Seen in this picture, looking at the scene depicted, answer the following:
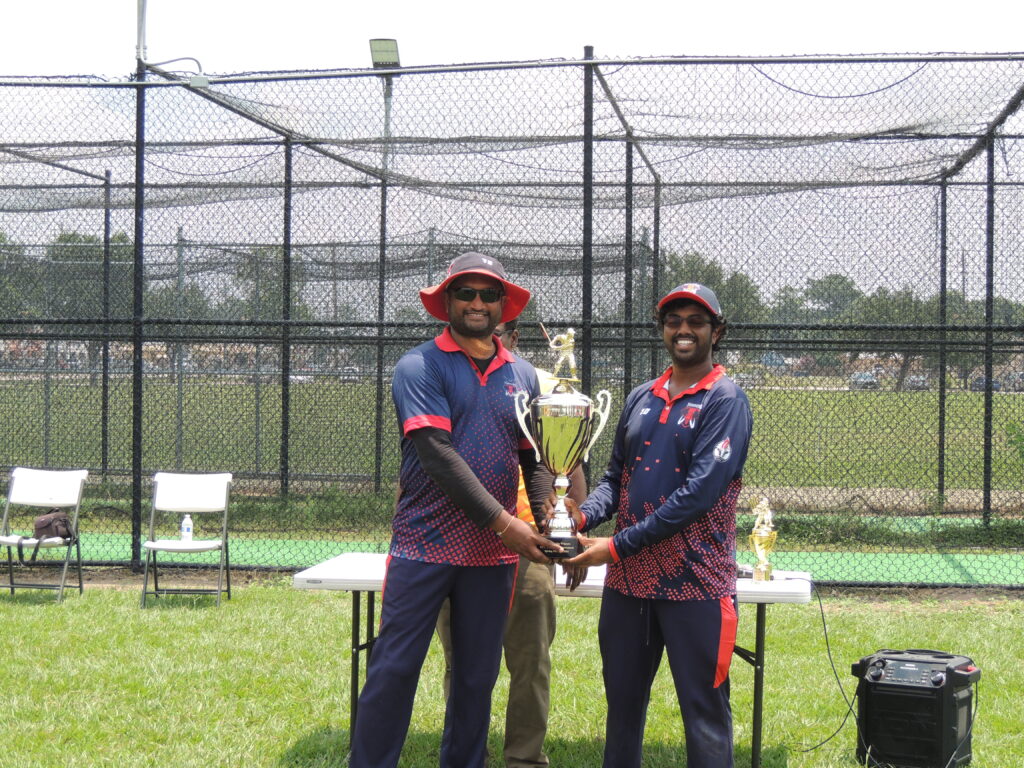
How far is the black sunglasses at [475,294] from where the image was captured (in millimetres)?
3551

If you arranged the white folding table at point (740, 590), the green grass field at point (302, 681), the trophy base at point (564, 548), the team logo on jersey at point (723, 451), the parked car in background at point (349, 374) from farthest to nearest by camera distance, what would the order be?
the parked car in background at point (349, 374), the green grass field at point (302, 681), the white folding table at point (740, 590), the trophy base at point (564, 548), the team logo on jersey at point (723, 451)

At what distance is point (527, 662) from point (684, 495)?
3.93 feet

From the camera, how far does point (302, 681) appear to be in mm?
5270

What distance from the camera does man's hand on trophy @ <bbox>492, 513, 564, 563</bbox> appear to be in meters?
3.37

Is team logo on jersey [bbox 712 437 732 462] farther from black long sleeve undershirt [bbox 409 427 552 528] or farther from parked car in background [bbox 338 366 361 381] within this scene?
parked car in background [bbox 338 366 361 381]

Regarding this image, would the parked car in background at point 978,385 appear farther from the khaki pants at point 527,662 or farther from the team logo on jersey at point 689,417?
the team logo on jersey at point 689,417

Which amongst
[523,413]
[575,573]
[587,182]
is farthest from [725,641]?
[587,182]

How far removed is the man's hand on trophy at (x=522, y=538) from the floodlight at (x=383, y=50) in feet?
16.7

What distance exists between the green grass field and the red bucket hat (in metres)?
1.82

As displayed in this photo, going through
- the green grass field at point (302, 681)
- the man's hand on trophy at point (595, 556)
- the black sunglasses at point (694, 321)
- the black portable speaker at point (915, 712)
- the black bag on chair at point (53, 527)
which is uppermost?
the black sunglasses at point (694, 321)

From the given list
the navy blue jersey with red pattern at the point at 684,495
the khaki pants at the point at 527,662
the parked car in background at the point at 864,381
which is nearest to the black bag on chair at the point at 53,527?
the khaki pants at the point at 527,662

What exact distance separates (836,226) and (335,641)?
5.31m

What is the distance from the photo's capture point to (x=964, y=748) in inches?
168

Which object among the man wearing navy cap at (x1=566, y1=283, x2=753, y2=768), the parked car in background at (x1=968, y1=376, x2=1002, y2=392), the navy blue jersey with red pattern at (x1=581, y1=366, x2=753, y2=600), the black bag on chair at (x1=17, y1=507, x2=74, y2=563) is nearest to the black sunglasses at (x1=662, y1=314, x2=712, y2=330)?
the man wearing navy cap at (x1=566, y1=283, x2=753, y2=768)
